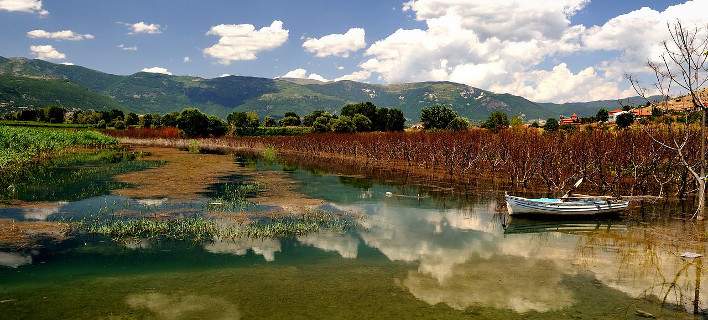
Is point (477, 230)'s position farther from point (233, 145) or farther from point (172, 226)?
point (233, 145)

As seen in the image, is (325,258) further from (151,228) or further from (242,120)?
(242,120)

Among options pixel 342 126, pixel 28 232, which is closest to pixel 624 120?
pixel 342 126

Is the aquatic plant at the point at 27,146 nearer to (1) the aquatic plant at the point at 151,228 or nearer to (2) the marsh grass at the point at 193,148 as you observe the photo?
(2) the marsh grass at the point at 193,148

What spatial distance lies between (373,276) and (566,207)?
1486 centimetres

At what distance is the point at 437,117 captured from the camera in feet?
373

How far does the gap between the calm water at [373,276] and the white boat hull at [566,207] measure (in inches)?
52.2

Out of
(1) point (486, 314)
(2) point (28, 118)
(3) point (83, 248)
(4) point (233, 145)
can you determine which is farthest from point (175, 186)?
(2) point (28, 118)

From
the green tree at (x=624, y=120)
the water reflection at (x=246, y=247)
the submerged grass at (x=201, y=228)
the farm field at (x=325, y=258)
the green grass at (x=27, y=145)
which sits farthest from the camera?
the green tree at (x=624, y=120)

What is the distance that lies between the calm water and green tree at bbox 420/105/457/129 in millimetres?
87309

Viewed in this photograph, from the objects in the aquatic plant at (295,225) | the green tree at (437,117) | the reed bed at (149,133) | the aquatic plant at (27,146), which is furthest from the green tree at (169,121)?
the aquatic plant at (295,225)

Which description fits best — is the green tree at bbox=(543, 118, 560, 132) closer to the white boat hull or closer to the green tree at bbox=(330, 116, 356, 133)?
the green tree at bbox=(330, 116, 356, 133)

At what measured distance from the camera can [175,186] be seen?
1428 inches

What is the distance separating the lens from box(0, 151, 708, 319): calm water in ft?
44.1

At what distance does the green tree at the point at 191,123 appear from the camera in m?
110
